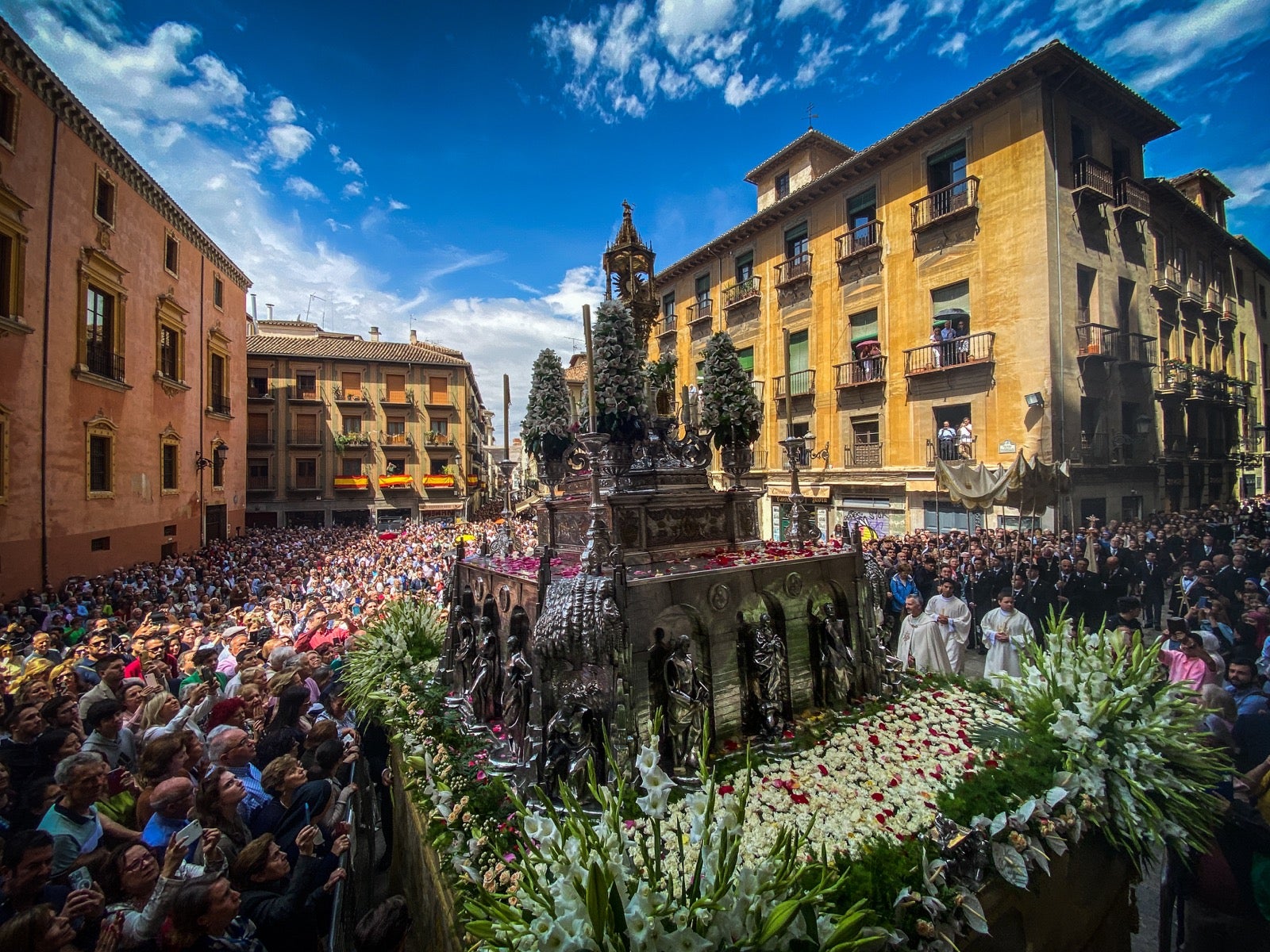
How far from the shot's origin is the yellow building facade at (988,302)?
52.0 feet

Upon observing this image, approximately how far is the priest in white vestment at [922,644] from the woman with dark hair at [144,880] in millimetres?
9493

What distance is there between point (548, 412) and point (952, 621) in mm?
7842

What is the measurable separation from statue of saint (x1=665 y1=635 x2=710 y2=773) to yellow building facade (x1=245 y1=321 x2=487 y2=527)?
32847 millimetres

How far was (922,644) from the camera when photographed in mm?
9734

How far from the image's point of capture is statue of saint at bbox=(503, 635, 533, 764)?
5.79 metres

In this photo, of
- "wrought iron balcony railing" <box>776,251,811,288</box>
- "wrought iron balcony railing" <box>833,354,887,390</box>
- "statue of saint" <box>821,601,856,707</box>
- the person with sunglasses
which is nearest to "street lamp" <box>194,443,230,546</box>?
"wrought iron balcony railing" <box>776,251,811,288</box>

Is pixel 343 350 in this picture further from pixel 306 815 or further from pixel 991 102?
pixel 306 815

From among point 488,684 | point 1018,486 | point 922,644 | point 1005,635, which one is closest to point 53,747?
point 488,684

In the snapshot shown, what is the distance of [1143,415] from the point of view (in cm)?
1664

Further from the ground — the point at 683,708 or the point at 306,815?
the point at 683,708

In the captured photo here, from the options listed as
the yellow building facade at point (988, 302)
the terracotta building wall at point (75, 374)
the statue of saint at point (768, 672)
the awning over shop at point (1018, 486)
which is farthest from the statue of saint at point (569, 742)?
the terracotta building wall at point (75, 374)

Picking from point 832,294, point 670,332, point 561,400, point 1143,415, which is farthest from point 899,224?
point 561,400

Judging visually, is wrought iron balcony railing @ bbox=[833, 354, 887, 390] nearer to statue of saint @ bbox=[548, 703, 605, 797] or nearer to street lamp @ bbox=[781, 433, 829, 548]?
street lamp @ bbox=[781, 433, 829, 548]

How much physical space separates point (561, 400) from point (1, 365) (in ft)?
49.0
